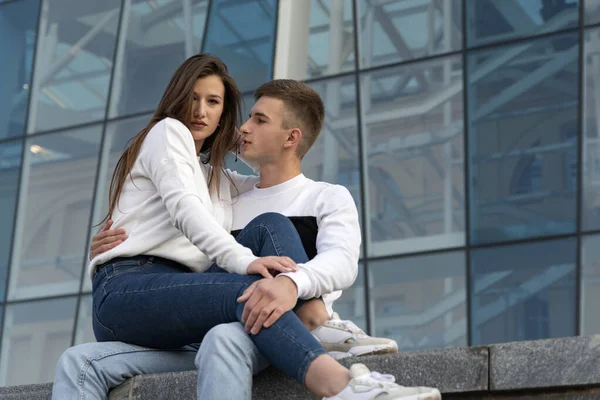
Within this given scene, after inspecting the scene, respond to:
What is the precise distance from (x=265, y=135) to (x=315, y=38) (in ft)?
22.8

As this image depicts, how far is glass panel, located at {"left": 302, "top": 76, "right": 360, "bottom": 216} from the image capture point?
1075cm

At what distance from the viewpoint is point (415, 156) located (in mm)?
10523

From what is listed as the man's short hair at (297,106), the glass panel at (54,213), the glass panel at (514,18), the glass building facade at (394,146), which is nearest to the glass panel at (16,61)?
the glass building facade at (394,146)

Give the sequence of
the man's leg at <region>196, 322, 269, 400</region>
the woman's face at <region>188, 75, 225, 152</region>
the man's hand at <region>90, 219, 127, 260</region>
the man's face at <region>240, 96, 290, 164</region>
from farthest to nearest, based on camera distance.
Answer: the man's face at <region>240, 96, 290, 164</region>, the woman's face at <region>188, 75, 225, 152</region>, the man's hand at <region>90, 219, 127, 260</region>, the man's leg at <region>196, 322, 269, 400</region>

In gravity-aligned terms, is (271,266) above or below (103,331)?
above

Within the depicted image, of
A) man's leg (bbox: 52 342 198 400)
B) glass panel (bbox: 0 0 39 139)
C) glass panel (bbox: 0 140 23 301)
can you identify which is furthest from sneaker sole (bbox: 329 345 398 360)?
glass panel (bbox: 0 0 39 139)

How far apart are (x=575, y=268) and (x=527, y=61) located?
2241 millimetres

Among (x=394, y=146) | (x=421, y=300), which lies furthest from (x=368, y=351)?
(x=394, y=146)

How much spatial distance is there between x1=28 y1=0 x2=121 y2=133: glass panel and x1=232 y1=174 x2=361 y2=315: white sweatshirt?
828cm

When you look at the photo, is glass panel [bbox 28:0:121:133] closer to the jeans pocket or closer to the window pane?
the window pane


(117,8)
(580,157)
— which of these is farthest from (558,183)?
(117,8)

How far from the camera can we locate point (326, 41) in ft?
36.9

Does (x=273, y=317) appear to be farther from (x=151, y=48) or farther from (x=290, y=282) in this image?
(x=151, y=48)

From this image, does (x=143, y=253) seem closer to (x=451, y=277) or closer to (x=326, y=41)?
(x=451, y=277)
